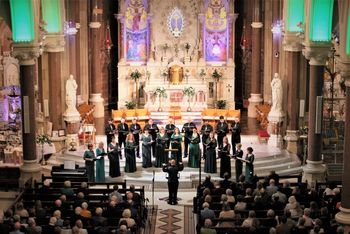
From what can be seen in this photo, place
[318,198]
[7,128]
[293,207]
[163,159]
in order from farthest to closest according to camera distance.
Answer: [7,128] < [163,159] < [318,198] < [293,207]

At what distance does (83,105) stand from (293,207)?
1645 cm

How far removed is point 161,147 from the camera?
28.7 m

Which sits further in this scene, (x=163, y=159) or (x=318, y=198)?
(x=163, y=159)

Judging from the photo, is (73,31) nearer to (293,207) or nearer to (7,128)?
(7,128)

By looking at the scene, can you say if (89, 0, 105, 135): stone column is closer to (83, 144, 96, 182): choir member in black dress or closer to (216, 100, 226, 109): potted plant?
(216, 100, 226, 109): potted plant

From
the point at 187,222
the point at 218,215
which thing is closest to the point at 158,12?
the point at 187,222

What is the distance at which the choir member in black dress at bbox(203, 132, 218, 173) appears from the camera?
27984 millimetres

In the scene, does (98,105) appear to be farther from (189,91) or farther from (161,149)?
(161,149)

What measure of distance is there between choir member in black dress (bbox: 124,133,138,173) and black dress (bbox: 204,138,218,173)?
255 cm

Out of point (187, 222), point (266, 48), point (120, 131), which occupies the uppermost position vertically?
point (266, 48)

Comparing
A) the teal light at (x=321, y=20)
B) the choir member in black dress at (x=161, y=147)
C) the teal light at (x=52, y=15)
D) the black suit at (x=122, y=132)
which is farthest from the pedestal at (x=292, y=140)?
the teal light at (x=52, y=15)

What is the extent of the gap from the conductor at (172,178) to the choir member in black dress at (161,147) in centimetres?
326

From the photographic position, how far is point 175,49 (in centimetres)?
3891

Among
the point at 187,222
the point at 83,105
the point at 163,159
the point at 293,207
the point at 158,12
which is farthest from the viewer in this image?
the point at 158,12
